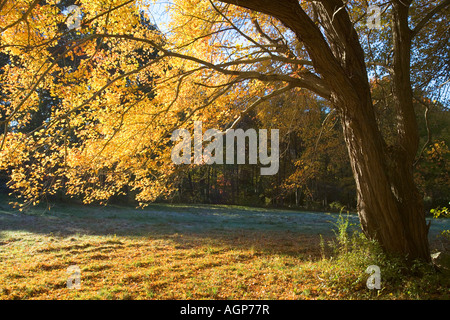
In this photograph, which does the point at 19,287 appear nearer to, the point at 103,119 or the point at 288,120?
the point at 103,119

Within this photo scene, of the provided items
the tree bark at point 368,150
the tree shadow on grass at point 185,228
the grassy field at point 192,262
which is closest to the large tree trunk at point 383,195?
the tree bark at point 368,150

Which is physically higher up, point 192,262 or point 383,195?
point 383,195

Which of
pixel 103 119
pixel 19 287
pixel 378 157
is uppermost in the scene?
pixel 103 119

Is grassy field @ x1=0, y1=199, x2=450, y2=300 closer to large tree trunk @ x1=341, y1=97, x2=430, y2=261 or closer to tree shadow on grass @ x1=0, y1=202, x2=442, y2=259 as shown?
tree shadow on grass @ x1=0, y1=202, x2=442, y2=259

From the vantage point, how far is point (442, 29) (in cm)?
712

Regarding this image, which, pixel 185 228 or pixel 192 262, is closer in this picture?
pixel 192 262

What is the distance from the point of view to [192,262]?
670 cm

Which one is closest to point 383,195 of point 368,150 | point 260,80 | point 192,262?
point 368,150

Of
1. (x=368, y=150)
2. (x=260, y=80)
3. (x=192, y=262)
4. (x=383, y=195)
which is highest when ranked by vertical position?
(x=260, y=80)

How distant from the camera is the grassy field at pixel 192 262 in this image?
4.27 metres

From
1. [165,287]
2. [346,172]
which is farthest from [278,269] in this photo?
[346,172]

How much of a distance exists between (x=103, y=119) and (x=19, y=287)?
3209mm

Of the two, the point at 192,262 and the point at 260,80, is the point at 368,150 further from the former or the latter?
the point at 192,262

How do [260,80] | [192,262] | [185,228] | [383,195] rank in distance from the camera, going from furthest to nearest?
1. [185,228]
2. [192,262]
3. [260,80]
4. [383,195]
